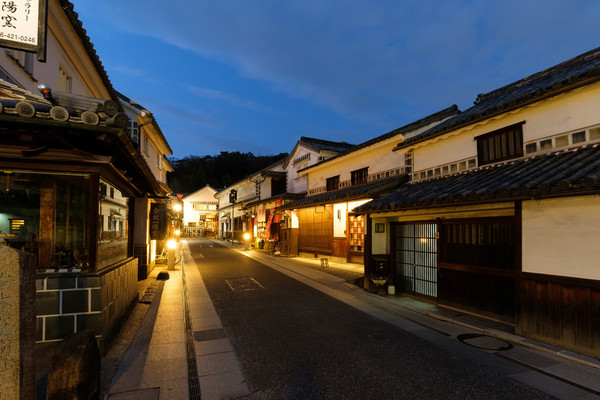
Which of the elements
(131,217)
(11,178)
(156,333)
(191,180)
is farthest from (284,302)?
(191,180)

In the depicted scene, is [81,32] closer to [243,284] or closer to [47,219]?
[47,219]

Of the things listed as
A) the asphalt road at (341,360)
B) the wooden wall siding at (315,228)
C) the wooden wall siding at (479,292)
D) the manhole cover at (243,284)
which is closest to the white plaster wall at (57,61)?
the asphalt road at (341,360)

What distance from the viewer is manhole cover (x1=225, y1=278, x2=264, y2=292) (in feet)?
40.7

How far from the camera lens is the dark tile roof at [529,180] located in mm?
5594

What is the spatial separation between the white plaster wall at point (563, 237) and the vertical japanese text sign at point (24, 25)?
9267 millimetres

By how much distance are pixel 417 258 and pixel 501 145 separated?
4.44m

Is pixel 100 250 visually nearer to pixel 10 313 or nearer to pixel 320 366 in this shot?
pixel 10 313

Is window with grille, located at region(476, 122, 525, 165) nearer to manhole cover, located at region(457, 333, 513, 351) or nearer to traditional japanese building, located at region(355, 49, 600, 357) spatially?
traditional japanese building, located at region(355, 49, 600, 357)

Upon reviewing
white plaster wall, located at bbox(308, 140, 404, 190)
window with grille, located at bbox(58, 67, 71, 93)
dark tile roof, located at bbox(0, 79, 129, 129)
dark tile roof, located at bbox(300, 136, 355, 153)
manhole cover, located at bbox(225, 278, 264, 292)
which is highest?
dark tile roof, located at bbox(300, 136, 355, 153)

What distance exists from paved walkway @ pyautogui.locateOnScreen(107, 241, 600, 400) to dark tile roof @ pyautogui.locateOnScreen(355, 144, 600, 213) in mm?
3036

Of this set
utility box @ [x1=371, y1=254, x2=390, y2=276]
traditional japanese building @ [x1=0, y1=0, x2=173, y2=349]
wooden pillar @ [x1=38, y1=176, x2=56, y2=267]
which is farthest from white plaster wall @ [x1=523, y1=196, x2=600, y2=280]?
wooden pillar @ [x1=38, y1=176, x2=56, y2=267]

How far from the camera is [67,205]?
625 cm

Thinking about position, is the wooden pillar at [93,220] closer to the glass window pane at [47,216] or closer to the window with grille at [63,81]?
the glass window pane at [47,216]

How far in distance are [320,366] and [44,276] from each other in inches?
202
